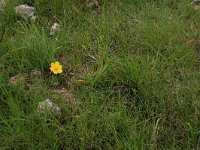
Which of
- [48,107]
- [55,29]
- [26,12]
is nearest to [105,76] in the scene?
[48,107]

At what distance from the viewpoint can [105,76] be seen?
254 centimetres

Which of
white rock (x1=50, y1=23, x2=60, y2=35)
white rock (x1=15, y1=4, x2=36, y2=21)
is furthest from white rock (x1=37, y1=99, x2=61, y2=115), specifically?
white rock (x1=15, y1=4, x2=36, y2=21)

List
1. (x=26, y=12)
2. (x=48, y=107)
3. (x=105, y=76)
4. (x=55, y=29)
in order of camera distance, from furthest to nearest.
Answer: (x=26, y=12), (x=55, y=29), (x=105, y=76), (x=48, y=107)

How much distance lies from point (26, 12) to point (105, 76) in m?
1.01

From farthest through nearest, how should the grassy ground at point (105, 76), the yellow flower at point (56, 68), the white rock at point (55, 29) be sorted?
the white rock at point (55, 29) < the yellow flower at point (56, 68) < the grassy ground at point (105, 76)

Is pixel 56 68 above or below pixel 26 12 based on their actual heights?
below

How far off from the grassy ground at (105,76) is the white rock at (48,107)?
3cm

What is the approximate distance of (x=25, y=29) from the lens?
9.48 ft

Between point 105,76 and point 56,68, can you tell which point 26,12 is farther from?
Answer: point 105,76

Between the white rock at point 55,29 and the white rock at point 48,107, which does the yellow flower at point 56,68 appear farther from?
the white rock at point 55,29

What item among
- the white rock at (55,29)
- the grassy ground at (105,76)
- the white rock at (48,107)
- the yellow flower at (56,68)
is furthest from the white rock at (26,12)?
the white rock at (48,107)

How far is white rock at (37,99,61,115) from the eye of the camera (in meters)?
2.26

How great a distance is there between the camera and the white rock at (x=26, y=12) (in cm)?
309

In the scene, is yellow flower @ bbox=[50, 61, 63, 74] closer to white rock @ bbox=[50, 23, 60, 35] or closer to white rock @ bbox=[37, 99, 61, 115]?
white rock @ bbox=[37, 99, 61, 115]
